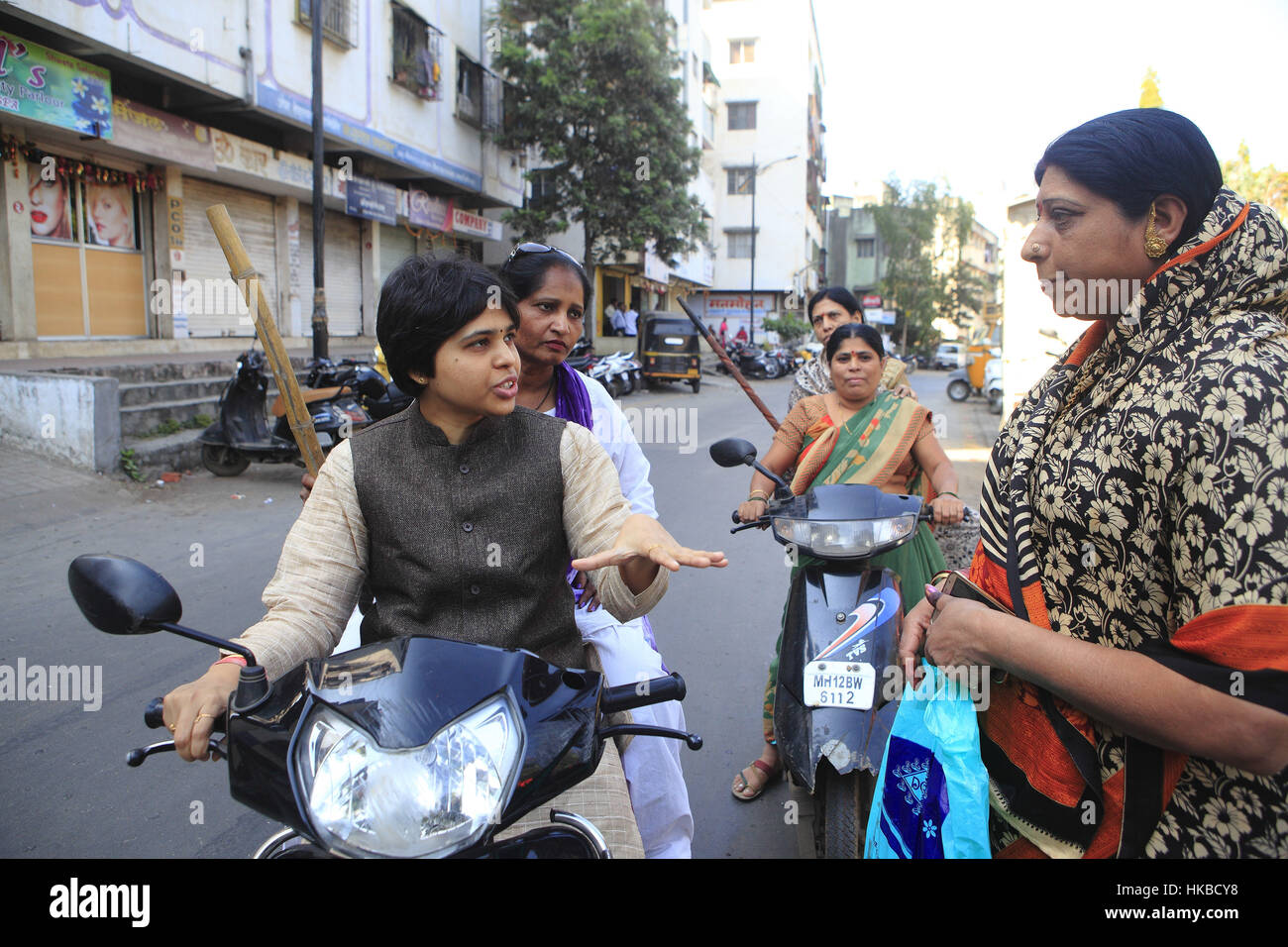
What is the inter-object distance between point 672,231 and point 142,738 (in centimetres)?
2011

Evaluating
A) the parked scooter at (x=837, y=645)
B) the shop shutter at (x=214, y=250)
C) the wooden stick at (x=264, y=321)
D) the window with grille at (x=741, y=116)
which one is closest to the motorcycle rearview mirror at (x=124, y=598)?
the wooden stick at (x=264, y=321)

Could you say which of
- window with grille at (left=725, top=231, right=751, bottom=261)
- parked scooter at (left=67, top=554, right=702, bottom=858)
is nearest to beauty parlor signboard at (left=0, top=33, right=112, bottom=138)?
parked scooter at (left=67, top=554, right=702, bottom=858)

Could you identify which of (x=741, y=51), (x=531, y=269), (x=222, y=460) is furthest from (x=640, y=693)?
(x=741, y=51)

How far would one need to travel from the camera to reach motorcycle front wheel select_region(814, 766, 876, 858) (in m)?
2.32

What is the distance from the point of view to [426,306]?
1.72 metres

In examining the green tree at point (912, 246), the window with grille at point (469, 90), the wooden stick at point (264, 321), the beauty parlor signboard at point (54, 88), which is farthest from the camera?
the green tree at point (912, 246)

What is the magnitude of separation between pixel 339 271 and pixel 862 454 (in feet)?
56.3

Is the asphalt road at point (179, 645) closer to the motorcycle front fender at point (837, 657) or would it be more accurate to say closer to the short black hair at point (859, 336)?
the motorcycle front fender at point (837, 657)

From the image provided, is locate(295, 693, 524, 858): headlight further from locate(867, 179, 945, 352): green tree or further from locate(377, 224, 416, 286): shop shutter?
locate(867, 179, 945, 352): green tree

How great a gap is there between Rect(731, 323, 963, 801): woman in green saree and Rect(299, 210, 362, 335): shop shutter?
1540cm

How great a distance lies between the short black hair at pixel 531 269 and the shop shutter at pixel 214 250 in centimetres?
1274

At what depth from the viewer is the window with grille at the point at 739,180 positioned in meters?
48.1

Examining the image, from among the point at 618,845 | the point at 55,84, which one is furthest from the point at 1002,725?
the point at 55,84
